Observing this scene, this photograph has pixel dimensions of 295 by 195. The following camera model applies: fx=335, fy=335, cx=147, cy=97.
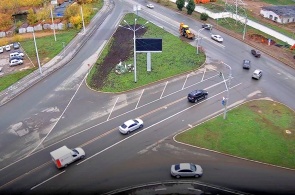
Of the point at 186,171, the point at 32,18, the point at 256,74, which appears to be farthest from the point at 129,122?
the point at 32,18

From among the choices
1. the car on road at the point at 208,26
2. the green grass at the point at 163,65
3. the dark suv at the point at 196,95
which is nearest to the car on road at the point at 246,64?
the green grass at the point at 163,65

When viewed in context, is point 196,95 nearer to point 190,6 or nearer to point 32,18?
point 190,6

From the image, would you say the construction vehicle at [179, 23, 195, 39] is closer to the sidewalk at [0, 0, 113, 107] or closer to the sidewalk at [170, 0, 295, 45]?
the sidewalk at [170, 0, 295, 45]

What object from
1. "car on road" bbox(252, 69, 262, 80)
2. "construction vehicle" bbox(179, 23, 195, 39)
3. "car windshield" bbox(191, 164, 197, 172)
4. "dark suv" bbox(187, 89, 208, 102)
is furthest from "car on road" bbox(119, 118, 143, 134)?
"construction vehicle" bbox(179, 23, 195, 39)

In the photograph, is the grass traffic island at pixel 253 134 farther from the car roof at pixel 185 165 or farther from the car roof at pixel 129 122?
the car roof at pixel 129 122

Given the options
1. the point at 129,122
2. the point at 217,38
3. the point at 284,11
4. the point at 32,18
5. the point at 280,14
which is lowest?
the point at 129,122

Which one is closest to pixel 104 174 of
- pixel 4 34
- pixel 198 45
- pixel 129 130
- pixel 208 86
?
pixel 129 130

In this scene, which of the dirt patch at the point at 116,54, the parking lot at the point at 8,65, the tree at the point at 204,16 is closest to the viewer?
the dirt patch at the point at 116,54
